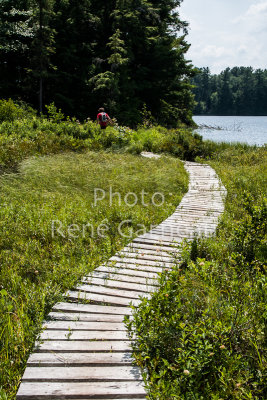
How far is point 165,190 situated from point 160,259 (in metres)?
3.69

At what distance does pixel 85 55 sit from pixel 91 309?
1062 inches

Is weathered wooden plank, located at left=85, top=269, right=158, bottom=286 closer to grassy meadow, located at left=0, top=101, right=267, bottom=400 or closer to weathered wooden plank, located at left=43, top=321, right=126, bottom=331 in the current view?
grassy meadow, located at left=0, top=101, right=267, bottom=400

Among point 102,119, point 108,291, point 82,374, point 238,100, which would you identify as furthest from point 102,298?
point 238,100

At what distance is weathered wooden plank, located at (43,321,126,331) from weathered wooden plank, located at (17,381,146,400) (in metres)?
0.60

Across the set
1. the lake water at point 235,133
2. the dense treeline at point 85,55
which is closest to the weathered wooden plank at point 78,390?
the lake water at point 235,133

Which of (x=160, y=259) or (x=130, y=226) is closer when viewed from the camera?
(x=160, y=259)

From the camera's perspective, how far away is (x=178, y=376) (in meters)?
2.48

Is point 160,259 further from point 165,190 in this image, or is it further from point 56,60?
point 56,60

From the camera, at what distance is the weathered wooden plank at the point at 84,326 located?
117 inches

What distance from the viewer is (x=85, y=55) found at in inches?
Answer: 1061

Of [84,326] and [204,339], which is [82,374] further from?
[204,339]

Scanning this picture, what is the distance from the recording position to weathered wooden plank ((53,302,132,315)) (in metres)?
3.24

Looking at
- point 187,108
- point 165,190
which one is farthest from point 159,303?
point 187,108

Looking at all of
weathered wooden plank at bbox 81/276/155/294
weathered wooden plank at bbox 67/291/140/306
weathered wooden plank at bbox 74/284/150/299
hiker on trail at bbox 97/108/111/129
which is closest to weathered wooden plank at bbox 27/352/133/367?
weathered wooden plank at bbox 67/291/140/306
